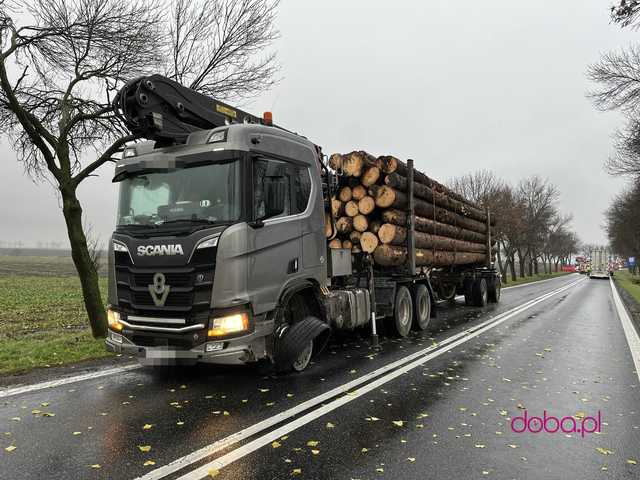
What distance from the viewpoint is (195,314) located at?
4.75m

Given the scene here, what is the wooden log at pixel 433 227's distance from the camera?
9047 millimetres

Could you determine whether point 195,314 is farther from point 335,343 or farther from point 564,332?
point 564,332

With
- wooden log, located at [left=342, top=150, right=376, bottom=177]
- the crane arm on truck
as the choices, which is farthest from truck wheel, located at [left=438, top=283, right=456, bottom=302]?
the crane arm on truck

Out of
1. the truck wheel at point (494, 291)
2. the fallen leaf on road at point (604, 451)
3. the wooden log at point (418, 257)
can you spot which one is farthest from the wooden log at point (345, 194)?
the truck wheel at point (494, 291)

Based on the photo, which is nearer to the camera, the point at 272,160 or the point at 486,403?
the point at 486,403

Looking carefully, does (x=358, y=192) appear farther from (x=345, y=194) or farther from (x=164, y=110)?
(x=164, y=110)

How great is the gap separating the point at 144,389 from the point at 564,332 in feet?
30.2

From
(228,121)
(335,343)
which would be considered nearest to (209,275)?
(228,121)

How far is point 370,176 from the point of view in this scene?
9148 mm

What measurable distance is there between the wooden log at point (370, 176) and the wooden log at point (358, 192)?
0.12m

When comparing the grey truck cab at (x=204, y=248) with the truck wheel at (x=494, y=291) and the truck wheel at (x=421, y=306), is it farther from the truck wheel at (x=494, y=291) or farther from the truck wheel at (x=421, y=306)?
the truck wheel at (x=494, y=291)

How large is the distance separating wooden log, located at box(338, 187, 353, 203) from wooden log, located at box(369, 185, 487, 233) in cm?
51

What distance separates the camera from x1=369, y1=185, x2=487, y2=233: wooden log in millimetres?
8938

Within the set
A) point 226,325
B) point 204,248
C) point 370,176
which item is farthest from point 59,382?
point 370,176
